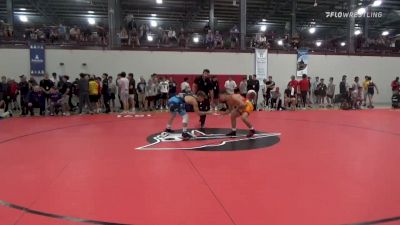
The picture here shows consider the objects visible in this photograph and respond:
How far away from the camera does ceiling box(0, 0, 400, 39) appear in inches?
1039

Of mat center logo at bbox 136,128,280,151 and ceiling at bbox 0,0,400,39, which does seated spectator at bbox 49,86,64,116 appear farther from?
ceiling at bbox 0,0,400,39

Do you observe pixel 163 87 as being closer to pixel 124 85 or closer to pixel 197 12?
pixel 124 85

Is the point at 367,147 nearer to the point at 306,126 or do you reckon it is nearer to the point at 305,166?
the point at 305,166

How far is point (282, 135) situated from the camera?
831 centimetres

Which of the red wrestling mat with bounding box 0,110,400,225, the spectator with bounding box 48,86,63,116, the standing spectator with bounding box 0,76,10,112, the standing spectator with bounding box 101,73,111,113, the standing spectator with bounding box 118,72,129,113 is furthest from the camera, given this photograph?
the standing spectator with bounding box 101,73,111,113

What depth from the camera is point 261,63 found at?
19.1 metres

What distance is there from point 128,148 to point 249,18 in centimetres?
2663

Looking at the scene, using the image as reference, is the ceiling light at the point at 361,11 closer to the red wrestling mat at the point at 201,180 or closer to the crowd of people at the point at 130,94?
the crowd of people at the point at 130,94

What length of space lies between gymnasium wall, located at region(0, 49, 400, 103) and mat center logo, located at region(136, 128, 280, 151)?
984cm

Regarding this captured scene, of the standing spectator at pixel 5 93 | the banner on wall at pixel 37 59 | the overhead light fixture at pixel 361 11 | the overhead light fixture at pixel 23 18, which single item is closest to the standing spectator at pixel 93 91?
the standing spectator at pixel 5 93

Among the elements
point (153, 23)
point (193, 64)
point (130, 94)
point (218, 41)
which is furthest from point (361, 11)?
point (130, 94)

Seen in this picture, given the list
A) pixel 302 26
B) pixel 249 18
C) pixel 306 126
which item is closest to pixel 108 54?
pixel 306 126

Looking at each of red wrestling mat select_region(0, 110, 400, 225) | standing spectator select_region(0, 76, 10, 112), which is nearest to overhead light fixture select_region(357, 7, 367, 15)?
red wrestling mat select_region(0, 110, 400, 225)

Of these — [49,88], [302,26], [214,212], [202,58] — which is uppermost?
[302,26]
